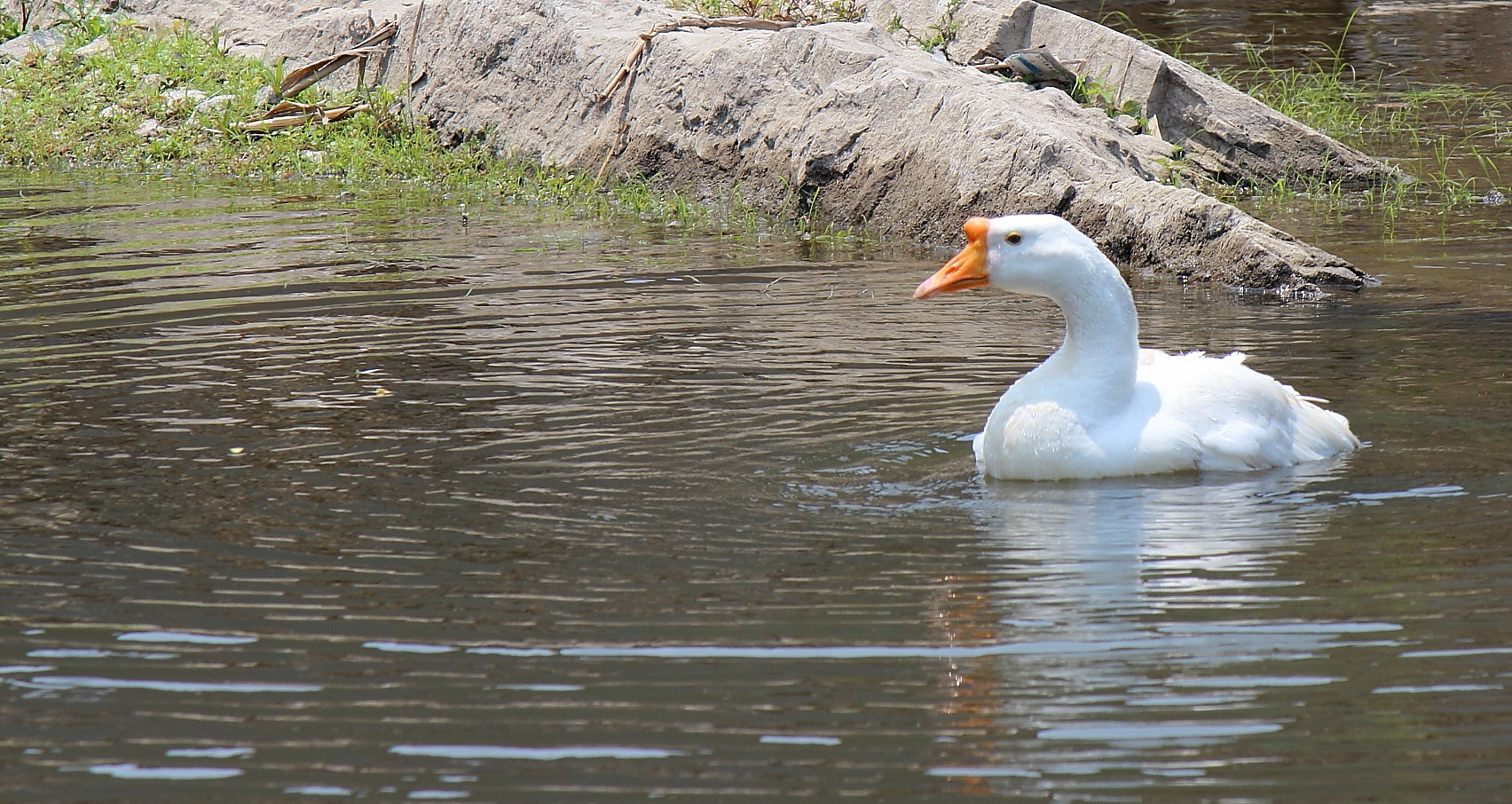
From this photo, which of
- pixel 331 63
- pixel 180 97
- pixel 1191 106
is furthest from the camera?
pixel 180 97

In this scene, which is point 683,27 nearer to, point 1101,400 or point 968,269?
point 968,269

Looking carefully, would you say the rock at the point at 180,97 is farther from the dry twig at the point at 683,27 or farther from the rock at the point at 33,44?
the dry twig at the point at 683,27

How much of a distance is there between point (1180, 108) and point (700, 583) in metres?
9.13

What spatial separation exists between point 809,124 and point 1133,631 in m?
8.00

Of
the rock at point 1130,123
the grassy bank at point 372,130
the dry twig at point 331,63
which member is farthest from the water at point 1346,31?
the dry twig at point 331,63

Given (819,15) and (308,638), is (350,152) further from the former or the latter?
(308,638)

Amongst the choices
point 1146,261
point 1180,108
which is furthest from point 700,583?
point 1180,108

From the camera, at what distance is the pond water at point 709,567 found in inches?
141

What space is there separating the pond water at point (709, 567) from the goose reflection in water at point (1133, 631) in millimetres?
15

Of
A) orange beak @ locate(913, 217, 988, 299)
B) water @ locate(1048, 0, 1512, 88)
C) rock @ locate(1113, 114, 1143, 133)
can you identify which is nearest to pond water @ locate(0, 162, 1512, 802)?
orange beak @ locate(913, 217, 988, 299)

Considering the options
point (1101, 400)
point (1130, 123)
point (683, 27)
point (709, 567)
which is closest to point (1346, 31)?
point (1130, 123)

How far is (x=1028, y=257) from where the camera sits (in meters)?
5.88

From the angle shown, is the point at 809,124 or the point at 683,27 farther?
the point at 683,27

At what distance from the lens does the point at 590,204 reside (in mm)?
12242
